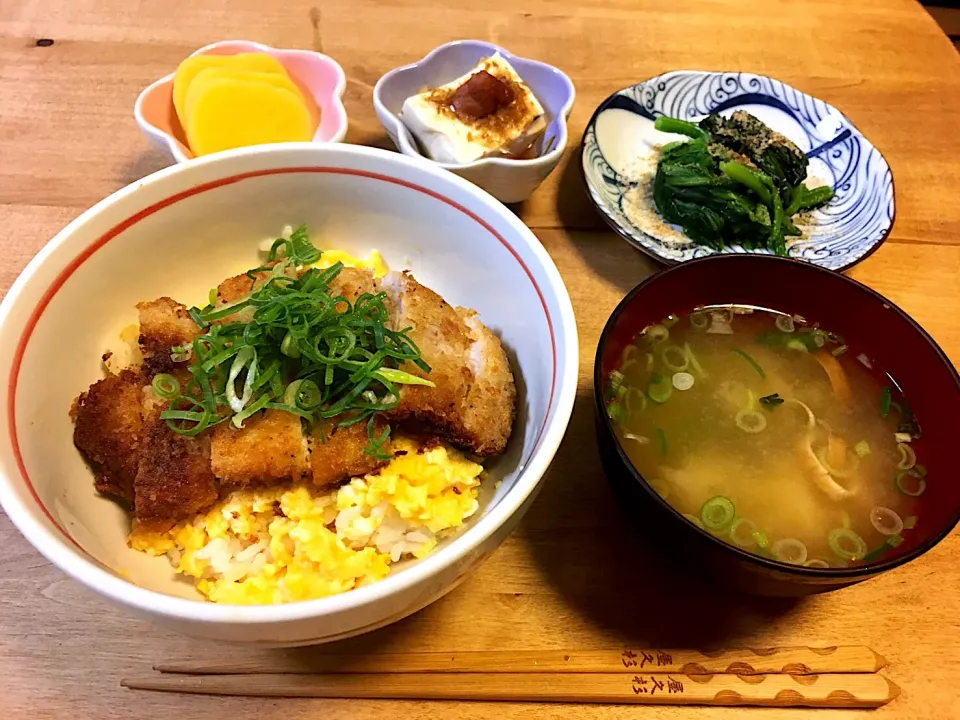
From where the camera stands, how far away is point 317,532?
1.31 m

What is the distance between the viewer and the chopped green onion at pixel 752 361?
1771 millimetres

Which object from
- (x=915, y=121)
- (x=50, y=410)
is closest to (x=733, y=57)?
(x=915, y=121)

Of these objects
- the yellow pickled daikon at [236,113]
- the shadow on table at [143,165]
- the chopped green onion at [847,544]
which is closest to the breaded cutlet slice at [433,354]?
the yellow pickled daikon at [236,113]

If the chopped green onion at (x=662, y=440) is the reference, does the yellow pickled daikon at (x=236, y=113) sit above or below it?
above

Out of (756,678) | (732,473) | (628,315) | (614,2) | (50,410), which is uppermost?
(614,2)

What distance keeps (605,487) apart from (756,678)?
0.46m

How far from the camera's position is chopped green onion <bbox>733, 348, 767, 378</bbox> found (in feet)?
5.81

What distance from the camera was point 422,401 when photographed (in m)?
1.37

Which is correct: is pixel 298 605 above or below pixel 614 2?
below

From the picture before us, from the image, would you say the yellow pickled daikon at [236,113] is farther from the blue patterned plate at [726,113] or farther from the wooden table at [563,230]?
the blue patterned plate at [726,113]

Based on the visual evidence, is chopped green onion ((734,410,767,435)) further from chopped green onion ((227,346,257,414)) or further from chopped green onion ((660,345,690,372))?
chopped green onion ((227,346,257,414))

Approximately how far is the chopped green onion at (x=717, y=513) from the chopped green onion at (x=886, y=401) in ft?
1.47

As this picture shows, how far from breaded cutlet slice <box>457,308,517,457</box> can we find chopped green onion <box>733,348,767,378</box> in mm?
619

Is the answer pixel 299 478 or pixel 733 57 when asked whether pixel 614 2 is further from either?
pixel 299 478
